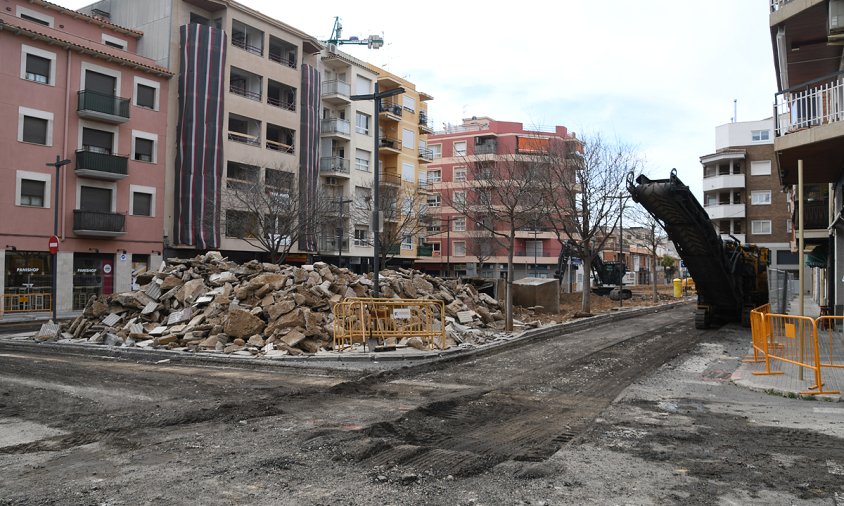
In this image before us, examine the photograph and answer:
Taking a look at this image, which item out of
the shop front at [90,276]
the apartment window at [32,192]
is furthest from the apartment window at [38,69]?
the shop front at [90,276]

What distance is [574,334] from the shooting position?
17.4 m

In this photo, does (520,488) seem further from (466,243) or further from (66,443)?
(466,243)

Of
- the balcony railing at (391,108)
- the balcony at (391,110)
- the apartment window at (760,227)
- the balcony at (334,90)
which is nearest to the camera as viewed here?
the balcony at (334,90)

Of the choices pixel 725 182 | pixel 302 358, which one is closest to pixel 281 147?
pixel 302 358

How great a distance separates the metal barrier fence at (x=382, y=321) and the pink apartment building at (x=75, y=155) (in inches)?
813

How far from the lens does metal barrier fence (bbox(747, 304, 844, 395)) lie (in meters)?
8.82

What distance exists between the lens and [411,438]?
20.6 feet

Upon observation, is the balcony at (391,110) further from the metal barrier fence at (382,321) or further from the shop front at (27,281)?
the metal barrier fence at (382,321)

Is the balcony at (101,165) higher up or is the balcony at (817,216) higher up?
the balcony at (101,165)

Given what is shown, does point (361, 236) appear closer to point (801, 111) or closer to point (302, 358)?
point (302, 358)

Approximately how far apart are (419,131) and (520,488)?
180 ft

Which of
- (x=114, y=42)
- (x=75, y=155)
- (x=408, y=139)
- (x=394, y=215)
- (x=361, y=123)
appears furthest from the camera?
(x=408, y=139)

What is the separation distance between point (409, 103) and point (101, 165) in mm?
31786

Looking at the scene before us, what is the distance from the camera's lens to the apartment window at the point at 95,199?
30.1 metres
